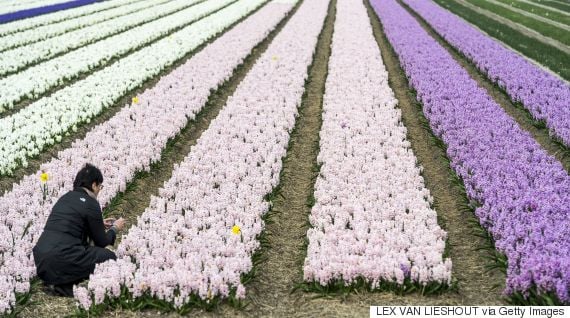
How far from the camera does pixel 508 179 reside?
10156 mm

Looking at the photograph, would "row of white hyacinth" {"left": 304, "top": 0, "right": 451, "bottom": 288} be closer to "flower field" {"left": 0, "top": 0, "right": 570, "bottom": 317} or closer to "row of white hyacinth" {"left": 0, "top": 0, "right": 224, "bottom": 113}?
"flower field" {"left": 0, "top": 0, "right": 570, "bottom": 317}

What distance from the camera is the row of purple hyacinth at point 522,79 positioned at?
46.6 ft

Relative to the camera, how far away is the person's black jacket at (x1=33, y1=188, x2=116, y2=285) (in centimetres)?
745

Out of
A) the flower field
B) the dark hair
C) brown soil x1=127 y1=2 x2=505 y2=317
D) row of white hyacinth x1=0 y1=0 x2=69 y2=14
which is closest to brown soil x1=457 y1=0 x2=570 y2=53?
the flower field

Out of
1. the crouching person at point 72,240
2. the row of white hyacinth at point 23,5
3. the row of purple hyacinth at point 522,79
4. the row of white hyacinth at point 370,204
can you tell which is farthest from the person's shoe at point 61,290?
the row of white hyacinth at point 23,5

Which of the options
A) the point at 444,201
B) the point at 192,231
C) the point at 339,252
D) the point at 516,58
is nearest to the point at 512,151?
the point at 444,201

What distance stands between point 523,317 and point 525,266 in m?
0.77

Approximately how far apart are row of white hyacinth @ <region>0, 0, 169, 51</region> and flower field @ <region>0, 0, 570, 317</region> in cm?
391

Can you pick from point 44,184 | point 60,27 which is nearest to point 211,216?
point 44,184

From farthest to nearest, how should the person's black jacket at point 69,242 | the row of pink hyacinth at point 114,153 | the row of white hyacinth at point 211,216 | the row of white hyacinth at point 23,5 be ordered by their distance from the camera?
the row of white hyacinth at point 23,5, the row of pink hyacinth at point 114,153, the row of white hyacinth at point 211,216, the person's black jacket at point 69,242

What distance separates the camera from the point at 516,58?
21422mm

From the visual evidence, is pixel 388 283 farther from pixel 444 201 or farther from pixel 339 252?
pixel 444 201

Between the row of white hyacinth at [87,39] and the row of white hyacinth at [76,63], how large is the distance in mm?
50

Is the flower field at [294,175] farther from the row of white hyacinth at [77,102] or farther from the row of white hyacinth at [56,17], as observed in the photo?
the row of white hyacinth at [56,17]
